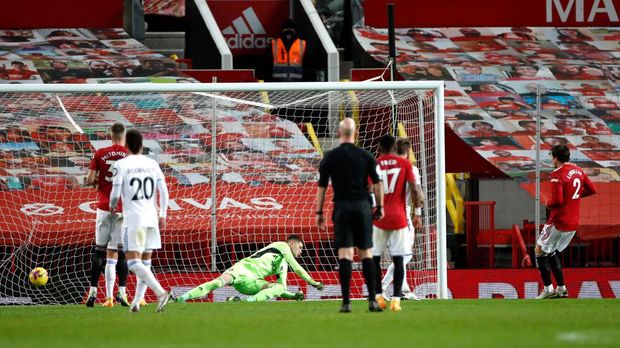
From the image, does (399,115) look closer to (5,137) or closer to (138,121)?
(138,121)

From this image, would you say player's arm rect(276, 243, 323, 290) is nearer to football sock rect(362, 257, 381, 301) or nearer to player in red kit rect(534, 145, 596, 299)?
player in red kit rect(534, 145, 596, 299)

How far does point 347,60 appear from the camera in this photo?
25.0 meters

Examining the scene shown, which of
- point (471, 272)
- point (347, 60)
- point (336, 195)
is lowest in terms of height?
point (471, 272)

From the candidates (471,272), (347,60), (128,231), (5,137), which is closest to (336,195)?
(128,231)

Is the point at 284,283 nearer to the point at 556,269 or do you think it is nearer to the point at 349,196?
the point at 556,269

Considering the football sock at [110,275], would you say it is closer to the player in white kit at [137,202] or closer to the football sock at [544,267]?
the player in white kit at [137,202]

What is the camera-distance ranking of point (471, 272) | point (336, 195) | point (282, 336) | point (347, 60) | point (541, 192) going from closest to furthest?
point (282, 336) < point (336, 195) < point (471, 272) < point (541, 192) < point (347, 60)

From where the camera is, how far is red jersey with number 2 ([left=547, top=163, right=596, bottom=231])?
1617 cm

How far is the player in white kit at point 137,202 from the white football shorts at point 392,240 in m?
2.15

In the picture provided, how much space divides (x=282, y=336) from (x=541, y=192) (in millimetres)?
11321

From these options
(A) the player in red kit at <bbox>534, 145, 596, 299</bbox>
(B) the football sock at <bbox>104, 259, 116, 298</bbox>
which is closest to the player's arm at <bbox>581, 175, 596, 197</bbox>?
(A) the player in red kit at <bbox>534, 145, 596, 299</bbox>

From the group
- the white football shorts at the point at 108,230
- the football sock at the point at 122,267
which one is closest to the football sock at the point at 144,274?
the white football shorts at the point at 108,230

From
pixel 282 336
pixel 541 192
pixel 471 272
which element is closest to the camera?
pixel 282 336

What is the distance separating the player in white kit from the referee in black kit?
5.42 feet
